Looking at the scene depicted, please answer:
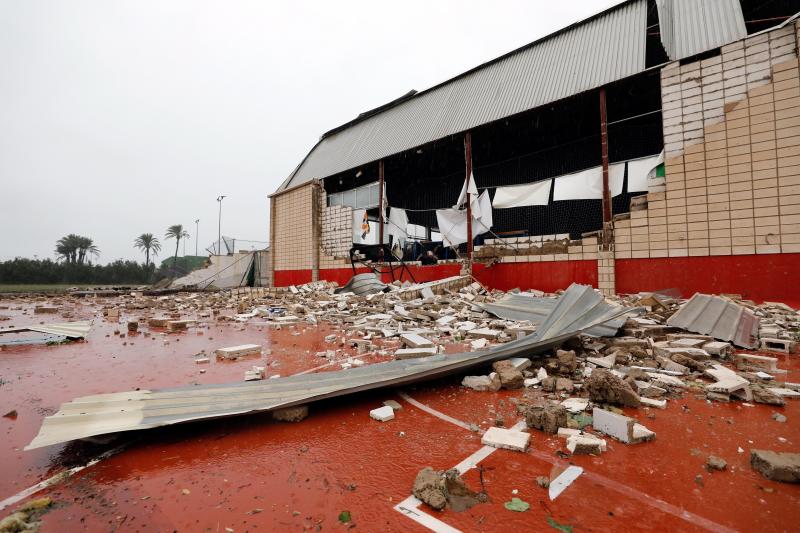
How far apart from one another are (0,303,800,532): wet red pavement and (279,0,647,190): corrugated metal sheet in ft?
28.5

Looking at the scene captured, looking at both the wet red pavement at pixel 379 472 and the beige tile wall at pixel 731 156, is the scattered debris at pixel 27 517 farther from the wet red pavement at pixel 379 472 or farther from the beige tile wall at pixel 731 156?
the beige tile wall at pixel 731 156

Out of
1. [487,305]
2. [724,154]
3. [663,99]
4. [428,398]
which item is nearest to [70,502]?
[428,398]

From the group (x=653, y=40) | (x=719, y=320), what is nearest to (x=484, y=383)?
(x=719, y=320)

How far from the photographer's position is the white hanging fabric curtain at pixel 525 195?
970 centimetres

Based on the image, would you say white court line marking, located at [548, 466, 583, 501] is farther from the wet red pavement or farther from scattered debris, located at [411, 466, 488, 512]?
scattered debris, located at [411, 466, 488, 512]

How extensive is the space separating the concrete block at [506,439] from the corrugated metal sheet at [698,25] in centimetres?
905

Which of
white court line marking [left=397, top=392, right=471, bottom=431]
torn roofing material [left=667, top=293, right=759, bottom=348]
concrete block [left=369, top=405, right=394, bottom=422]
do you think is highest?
torn roofing material [left=667, top=293, right=759, bottom=348]

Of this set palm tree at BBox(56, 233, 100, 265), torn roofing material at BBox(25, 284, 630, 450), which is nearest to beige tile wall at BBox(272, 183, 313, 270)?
torn roofing material at BBox(25, 284, 630, 450)

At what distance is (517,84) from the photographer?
10195 millimetres

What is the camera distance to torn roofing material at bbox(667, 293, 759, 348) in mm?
4113

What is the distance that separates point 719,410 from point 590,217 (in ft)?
31.2

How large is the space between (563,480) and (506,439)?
1.29 ft

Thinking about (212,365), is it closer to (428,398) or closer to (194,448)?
(194,448)

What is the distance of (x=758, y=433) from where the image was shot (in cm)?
214
